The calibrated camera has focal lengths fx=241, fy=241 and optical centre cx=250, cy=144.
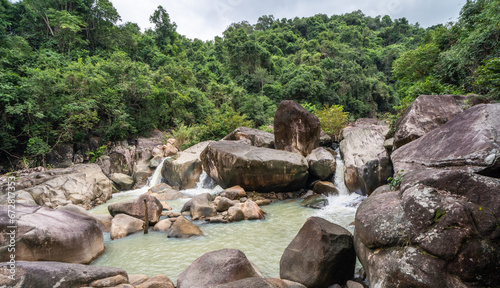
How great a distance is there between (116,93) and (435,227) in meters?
20.5

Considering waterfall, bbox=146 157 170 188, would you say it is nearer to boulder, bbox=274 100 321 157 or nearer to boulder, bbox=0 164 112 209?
boulder, bbox=0 164 112 209

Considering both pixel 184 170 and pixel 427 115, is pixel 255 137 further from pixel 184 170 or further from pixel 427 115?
pixel 427 115

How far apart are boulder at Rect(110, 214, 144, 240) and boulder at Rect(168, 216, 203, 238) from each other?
120 centimetres

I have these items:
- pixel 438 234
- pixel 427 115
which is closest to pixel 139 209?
pixel 438 234

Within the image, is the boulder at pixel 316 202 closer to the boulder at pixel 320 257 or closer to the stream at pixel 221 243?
the stream at pixel 221 243

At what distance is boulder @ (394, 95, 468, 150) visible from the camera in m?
6.29

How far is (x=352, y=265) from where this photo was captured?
441 cm

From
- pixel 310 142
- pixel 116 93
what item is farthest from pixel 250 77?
pixel 310 142

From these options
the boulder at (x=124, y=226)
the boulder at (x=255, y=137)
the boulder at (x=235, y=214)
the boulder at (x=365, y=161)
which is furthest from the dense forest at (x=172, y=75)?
the boulder at (x=124, y=226)

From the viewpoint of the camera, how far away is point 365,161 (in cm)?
995

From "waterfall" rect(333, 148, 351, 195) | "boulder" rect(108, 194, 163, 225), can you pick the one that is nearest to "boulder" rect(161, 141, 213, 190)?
"boulder" rect(108, 194, 163, 225)

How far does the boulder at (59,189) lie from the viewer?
9.20m

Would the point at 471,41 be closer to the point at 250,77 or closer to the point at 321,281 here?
the point at 321,281

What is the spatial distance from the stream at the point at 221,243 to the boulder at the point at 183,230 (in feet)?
0.50
